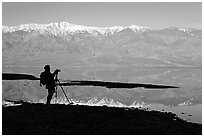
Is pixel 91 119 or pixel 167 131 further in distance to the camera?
pixel 91 119

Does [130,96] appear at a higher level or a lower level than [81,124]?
lower

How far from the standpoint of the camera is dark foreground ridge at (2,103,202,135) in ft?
31.8

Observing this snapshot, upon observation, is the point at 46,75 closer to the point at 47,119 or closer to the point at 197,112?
the point at 47,119

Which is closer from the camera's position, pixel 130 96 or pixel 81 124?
pixel 81 124

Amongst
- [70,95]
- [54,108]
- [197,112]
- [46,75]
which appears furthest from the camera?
[70,95]

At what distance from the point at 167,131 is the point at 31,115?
512cm

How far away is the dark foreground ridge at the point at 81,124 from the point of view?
970cm

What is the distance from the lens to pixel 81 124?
10773 millimetres

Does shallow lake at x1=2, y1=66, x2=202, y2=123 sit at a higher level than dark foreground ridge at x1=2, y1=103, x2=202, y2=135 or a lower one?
lower

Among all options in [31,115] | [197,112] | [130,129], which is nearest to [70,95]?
[197,112]

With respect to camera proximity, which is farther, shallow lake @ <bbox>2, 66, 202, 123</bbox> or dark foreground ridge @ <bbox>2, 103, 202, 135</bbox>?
shallow lake @ <bbox>2, 66, 202, 123</bbox>

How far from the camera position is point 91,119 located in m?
11.7

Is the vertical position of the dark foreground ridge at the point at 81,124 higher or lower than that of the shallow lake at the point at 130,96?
higher

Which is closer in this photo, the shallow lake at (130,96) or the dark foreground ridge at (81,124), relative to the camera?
the dark foreground ridge at (81,124)
